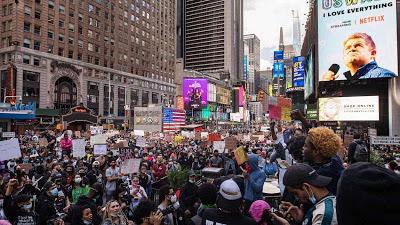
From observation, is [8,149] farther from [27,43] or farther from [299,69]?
[299,69]

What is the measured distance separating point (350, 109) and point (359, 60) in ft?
15.8

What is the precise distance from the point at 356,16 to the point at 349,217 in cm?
3721

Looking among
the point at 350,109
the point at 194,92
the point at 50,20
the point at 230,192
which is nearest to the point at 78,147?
the point at 230,192

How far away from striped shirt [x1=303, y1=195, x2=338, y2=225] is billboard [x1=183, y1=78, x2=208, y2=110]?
107577 mm

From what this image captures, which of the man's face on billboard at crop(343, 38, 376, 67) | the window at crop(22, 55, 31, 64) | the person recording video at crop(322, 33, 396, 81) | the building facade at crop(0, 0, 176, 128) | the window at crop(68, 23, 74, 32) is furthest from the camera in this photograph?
the window at crop(68, 23, 74, 32)

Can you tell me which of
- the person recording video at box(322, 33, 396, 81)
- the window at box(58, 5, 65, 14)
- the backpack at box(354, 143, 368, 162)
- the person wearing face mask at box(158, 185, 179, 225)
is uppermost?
the window at box(58, 5, 65, 14)

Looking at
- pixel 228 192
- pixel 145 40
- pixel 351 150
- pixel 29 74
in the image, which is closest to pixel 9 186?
pixel 228 192

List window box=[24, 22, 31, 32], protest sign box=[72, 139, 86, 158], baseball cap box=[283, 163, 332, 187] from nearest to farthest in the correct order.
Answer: baseball cap box=[283, 163, 332, 187] < protest sign box=[72, 139, 86, 158] < window box=[24, 22, 31, 32]

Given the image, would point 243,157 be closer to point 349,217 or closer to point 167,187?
point 167,187

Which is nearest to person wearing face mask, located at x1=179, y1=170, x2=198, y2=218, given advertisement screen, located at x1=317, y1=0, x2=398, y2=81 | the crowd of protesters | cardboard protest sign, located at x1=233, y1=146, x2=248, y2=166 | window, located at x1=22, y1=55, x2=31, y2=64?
the crowd of protesters

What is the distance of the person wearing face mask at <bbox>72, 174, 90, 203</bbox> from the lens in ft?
30.2

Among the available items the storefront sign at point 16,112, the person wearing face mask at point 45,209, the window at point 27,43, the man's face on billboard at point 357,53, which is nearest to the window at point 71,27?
the window at point 27,43

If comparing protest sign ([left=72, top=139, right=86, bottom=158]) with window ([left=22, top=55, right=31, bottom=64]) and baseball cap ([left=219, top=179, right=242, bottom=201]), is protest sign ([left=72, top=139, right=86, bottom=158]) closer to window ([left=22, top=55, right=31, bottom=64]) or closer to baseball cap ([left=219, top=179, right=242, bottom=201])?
baseball cap ([left=219, top=179, right=242, bottom=201])

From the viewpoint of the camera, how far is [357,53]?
3400cm
